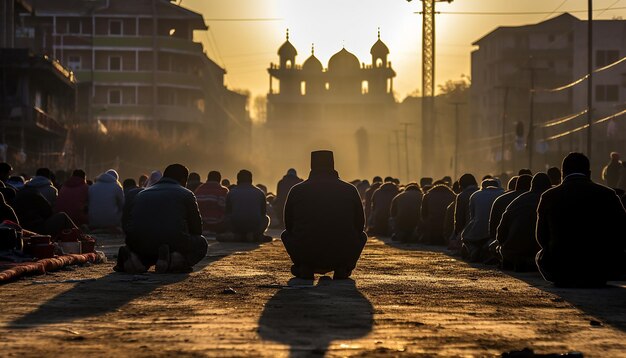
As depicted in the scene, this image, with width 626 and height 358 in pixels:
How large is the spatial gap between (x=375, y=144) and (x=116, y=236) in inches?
5497

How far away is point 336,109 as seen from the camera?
556ft

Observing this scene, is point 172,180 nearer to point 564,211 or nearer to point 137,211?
point 137,211

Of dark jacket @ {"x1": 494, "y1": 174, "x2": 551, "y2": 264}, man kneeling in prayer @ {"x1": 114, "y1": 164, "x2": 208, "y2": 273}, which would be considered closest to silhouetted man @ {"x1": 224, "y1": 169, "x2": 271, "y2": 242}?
dark jacket @ {"x1": 494, "y1": 174, "x2": 551, "y2": 264}

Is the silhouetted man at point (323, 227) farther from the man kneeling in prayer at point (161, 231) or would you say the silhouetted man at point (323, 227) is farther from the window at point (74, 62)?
the window at point (74, 62)

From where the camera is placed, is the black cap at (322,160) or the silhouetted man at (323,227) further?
the black cap at (322,160)

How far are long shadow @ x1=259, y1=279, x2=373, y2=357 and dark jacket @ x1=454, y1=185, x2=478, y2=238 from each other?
877 centimetres

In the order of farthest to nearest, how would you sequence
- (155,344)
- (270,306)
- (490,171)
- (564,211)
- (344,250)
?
(490,171), (344,250), (564,211), (270,306), (155,344)

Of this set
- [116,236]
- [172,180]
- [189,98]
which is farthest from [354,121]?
[172,180]

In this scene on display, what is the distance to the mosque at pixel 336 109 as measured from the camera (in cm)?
16562

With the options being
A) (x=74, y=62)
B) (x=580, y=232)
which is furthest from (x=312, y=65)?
(x=580, y=232)

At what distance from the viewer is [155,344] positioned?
888cm

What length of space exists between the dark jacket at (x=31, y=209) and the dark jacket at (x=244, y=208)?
737cm

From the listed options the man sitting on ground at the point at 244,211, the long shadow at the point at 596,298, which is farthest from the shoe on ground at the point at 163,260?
the man sitting on ground at the point at 244,211

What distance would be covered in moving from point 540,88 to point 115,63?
40.8m
